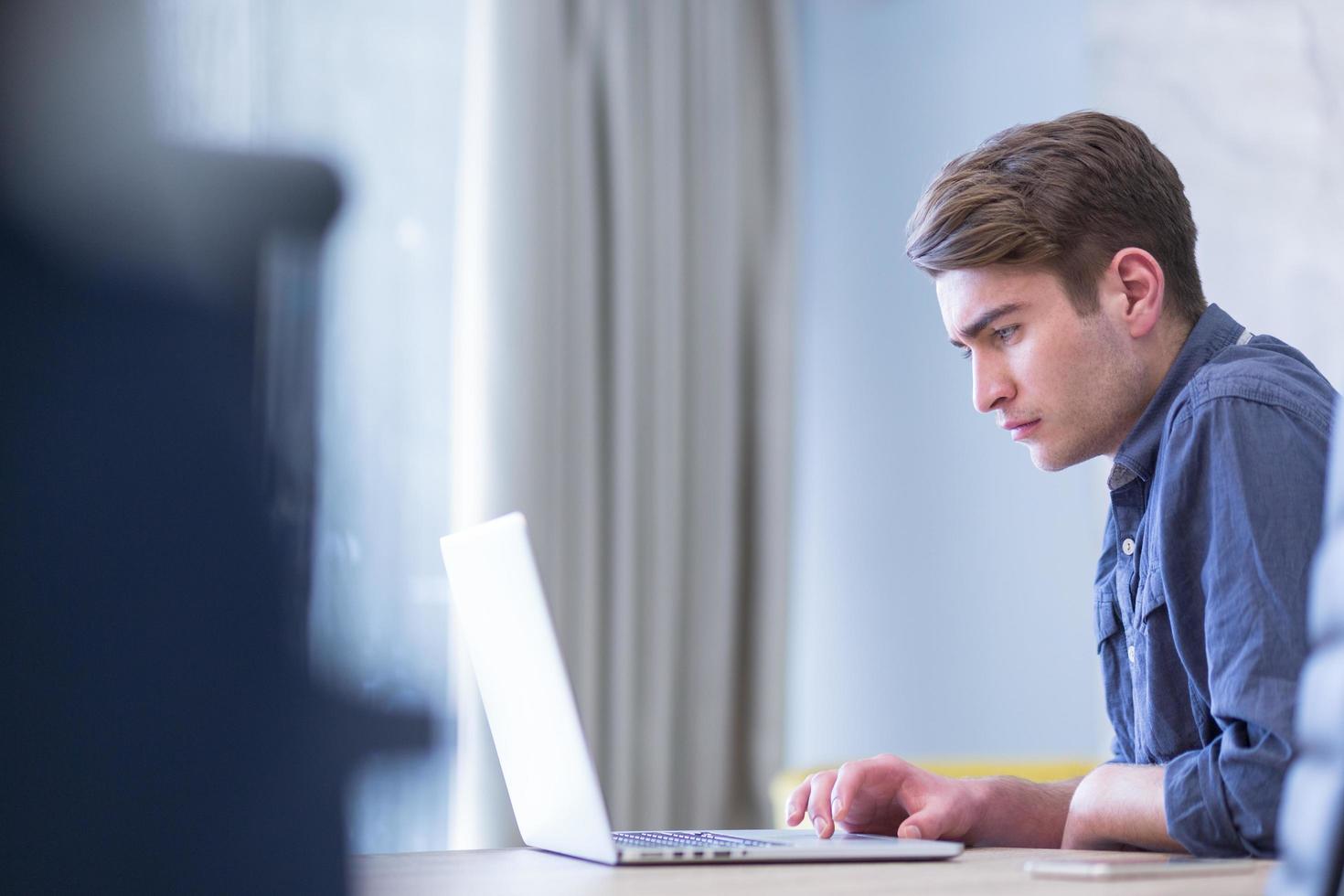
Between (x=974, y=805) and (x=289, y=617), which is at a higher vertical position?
(x=289, y=617)

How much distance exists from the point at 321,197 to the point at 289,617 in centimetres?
11

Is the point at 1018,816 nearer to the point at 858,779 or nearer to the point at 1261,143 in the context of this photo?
the point at 858,779

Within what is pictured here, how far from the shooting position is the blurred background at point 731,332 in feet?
7.87

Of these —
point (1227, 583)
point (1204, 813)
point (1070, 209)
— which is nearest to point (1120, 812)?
point (1204, 813)

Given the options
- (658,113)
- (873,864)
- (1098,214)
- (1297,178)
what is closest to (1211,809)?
(873,864)

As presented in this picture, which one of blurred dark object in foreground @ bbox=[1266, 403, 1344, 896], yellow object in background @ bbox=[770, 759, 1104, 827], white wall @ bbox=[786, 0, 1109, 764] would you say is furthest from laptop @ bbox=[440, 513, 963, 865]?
white wall @ bbox=[786, 0, 1109, 764]

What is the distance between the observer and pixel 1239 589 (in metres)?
0.94

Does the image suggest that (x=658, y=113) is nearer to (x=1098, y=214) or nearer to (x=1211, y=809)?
(x=1098, y=214)

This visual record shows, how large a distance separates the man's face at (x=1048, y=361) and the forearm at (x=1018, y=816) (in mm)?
313

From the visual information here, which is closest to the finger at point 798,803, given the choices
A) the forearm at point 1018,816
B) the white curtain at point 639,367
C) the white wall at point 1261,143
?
the forearm at point 1018,816

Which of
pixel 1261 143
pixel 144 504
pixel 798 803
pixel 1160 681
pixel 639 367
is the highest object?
pixel 1261 143

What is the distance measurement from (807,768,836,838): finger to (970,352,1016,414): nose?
38 cm

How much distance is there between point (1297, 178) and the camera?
2166 millimetres

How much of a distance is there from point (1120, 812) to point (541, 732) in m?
0.44
